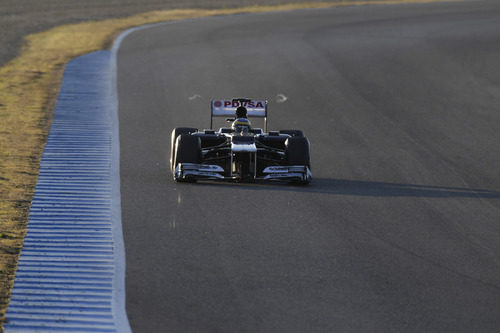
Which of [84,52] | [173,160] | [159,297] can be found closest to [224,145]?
[173,160]

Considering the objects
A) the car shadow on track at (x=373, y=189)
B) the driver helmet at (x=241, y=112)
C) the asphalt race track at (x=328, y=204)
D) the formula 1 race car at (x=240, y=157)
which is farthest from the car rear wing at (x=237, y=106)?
the car shadow on track at (x=373, y=189)

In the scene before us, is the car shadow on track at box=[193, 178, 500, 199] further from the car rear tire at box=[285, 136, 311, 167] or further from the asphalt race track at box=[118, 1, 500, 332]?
the car rear tire at box=[285, 136, 311, 167]

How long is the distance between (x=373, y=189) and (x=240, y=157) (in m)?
2.36

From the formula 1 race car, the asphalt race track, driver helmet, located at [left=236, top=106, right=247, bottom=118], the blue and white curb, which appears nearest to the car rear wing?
driver helmet, located at [left=236, top=106, right=247, bottom=118]

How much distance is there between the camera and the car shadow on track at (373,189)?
50.9ft

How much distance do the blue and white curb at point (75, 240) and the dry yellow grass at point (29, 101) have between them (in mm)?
196

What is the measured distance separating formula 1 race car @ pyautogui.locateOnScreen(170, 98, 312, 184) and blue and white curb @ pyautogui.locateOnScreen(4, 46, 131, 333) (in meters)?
1.31

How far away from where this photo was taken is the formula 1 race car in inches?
618

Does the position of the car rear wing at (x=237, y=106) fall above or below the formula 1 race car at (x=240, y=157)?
above

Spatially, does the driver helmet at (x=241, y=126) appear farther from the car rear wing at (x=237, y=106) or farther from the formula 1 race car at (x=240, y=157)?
the car rear wing at (x=237, y=106)

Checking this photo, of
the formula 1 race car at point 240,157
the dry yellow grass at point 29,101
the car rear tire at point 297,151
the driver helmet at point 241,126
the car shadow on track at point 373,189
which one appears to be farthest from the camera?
the driver helmet at point 241,126

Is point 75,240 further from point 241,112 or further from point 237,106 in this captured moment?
point 237,106

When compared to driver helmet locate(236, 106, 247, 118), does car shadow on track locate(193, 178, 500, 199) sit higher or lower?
lower

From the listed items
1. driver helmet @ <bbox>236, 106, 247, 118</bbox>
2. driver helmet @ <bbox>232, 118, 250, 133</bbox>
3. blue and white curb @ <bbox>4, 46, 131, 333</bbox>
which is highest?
driver helmet @ <bbox>236, 106, 247, 118</bbox>
